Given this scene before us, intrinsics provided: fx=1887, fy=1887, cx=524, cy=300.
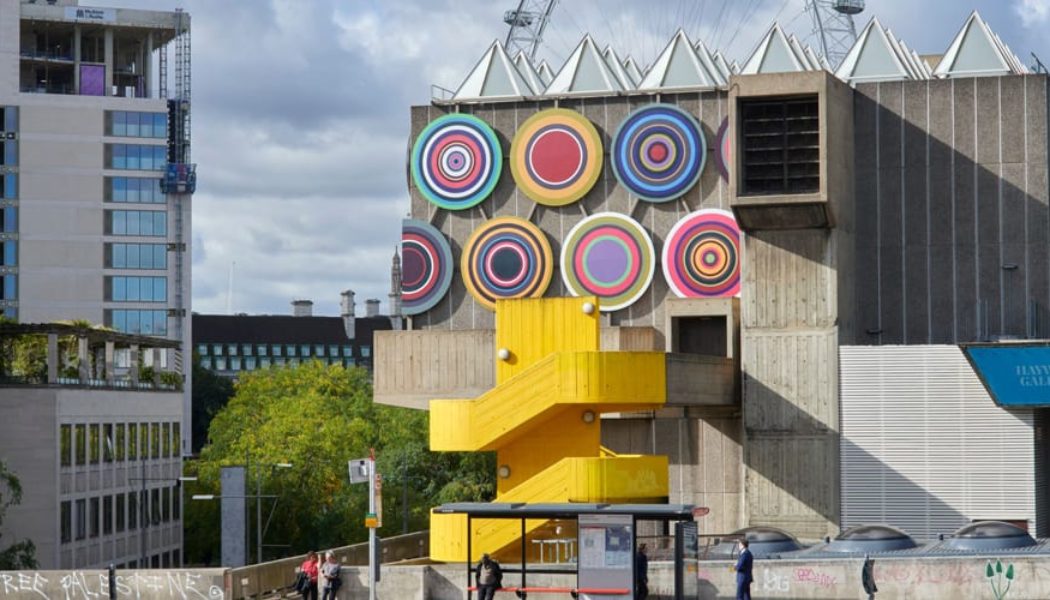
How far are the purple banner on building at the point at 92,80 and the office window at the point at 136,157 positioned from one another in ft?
14.3

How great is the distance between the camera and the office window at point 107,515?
82.6 metres

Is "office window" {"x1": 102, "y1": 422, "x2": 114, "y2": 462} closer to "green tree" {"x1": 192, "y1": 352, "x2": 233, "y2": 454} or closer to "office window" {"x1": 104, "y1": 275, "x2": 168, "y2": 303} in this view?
"office window" {"x1": 104, "y1": 275, "x2": 168, "y2": 303}

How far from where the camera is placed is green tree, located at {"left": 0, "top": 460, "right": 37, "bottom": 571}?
6800cm

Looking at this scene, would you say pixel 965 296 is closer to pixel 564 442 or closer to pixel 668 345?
pixel 668 345

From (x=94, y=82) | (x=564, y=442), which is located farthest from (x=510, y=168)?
(x=94, y=82)

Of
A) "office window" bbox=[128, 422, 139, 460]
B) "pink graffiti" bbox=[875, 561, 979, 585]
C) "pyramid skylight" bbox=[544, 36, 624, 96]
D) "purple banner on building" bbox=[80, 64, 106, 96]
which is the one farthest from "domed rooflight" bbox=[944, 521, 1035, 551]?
"purple banner on building" bbox=[80, 64, 106, 96]

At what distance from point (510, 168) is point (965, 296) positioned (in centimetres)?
1673

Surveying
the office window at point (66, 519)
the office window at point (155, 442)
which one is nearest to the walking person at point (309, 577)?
the office window at point (66, 519)

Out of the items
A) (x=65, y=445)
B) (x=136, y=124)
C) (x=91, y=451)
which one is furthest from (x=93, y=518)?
(x=136, y=124)

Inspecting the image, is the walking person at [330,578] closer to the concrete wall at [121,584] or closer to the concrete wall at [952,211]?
the concrete wall at [121,584]

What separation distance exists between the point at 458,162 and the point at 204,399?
111155 millimetres

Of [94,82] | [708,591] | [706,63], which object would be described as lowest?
[708,591]

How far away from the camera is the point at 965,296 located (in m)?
61.7

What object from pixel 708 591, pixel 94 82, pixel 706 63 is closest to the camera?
pixel 708 591
